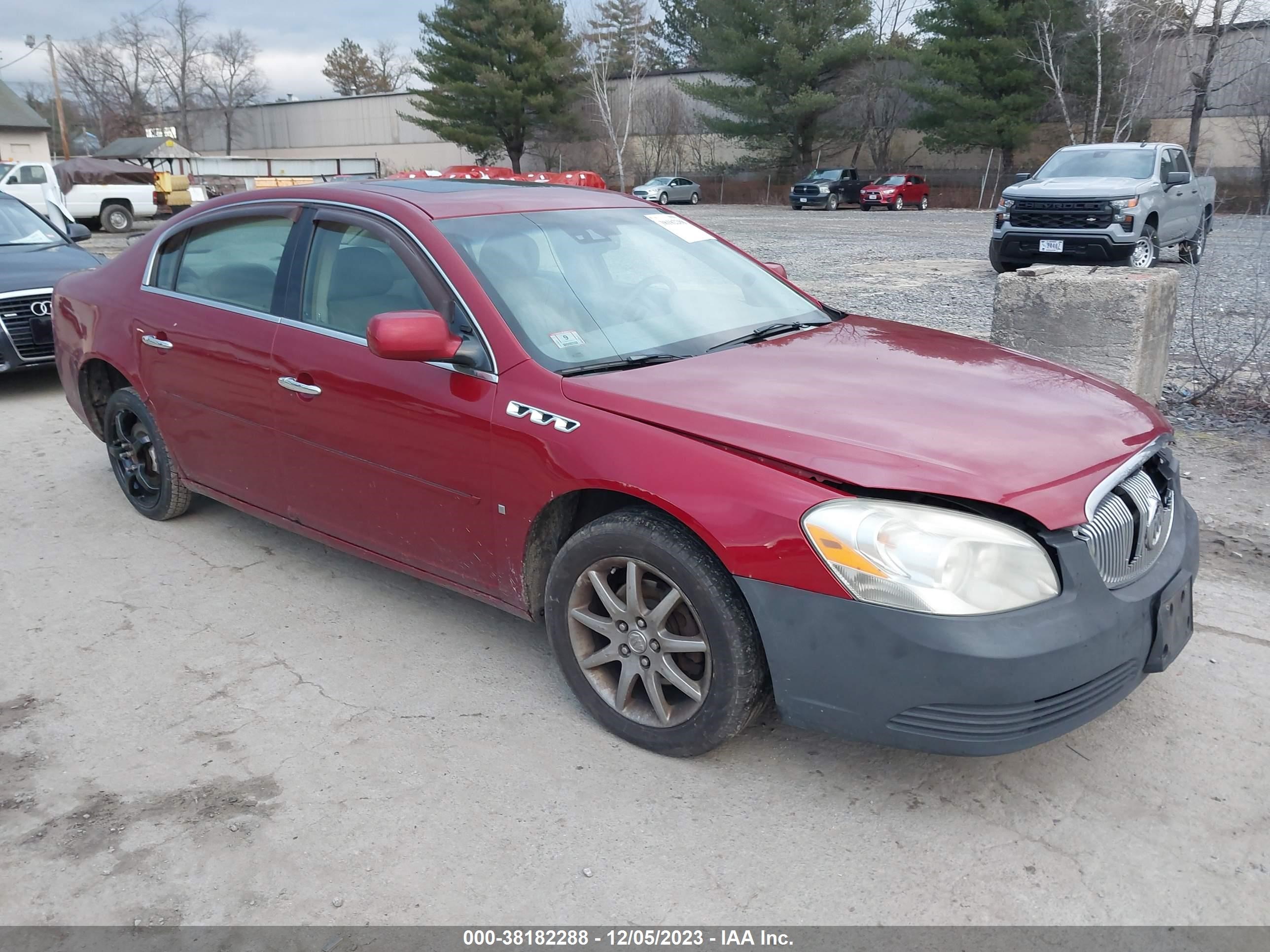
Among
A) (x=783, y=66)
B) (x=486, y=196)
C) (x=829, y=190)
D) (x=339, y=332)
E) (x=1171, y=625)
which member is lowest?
(x=1171, y=625)

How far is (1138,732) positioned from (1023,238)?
36.6 ft

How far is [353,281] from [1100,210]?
11.4m

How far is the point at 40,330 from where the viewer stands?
7.82 m

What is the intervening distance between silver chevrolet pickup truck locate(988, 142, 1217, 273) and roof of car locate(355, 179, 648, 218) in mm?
10081

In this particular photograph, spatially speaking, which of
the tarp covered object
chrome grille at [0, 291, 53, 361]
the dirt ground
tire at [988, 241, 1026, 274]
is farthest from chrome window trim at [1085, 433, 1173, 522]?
the tarp covered object

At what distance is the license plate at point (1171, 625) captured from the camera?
273 centimetres

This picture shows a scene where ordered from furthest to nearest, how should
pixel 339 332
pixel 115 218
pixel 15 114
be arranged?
pixel 15 114
pixel 115 218
pixel 339 332

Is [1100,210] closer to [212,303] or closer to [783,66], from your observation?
[212,303]

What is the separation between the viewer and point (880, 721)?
2.56 m

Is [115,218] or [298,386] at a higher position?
[115,218]

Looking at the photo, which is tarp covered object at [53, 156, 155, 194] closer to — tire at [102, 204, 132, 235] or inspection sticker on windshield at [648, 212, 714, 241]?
tire at [102, 204, 132, 235]

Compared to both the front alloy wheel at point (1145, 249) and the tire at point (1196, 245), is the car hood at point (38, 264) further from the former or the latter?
the front alloy wheel at point (1145, 249)

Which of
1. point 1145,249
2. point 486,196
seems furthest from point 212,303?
point 1145,249

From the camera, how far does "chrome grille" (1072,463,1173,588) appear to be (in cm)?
265
